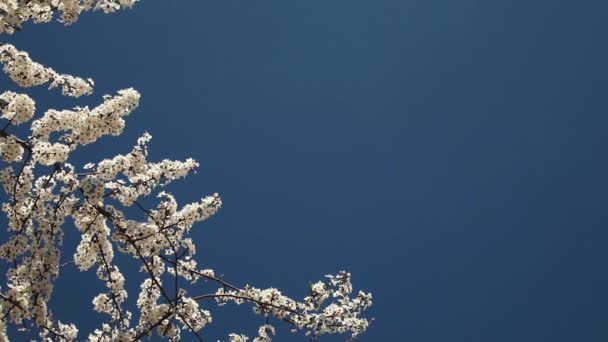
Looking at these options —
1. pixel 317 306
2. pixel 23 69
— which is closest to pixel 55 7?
pixel 23 69

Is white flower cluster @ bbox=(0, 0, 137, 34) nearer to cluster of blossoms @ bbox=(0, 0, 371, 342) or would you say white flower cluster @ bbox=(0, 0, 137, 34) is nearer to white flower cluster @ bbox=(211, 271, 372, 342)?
cluster of blossoms @ bbox=(0, 0, 371, 342)

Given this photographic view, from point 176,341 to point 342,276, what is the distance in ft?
7.99

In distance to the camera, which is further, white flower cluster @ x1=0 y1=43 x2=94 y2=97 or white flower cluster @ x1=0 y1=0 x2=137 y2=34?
white flower cluster @ x1=0 y1=43 x2=94 y2=97

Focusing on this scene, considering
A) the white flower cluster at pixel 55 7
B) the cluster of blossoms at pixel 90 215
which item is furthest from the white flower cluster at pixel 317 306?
the white flower cluster at pixel 55 7

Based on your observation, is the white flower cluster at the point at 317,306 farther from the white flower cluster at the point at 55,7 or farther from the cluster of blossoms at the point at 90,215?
the white flower cluster at the point at 55,7

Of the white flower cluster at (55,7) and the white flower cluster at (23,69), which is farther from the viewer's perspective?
the white flower cluster at (23,69)

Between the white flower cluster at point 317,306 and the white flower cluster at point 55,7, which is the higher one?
the white flower cluster at point 55,7

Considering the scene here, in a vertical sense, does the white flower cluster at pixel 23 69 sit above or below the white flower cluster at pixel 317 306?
above

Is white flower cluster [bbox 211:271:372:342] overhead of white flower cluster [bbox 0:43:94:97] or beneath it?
beneath

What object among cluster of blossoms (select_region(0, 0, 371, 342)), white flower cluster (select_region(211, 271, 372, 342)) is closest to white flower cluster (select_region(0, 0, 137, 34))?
cluster of blossoms (select_region(0, 0, 371, 342))

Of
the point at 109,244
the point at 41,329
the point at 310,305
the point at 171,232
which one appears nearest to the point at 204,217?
the point at 171,232

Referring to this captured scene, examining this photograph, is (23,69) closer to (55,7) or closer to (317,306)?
(55,7)

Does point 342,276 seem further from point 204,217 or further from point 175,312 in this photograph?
point 175,312

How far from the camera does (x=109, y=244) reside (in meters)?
7.57
